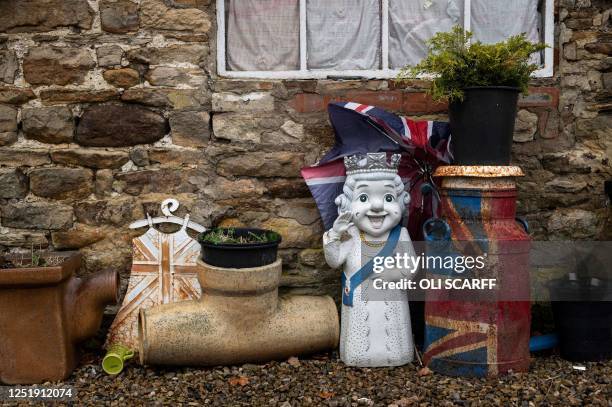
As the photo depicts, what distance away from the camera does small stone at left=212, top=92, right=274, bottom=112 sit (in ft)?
12.3

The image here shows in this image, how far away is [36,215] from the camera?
3.72 m

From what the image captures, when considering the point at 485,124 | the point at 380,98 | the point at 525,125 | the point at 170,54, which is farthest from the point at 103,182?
the point at 525,125

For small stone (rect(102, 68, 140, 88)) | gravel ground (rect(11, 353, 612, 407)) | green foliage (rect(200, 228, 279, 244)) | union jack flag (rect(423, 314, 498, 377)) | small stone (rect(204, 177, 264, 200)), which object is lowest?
gravel ground (rect(11, 353, 612, 407))

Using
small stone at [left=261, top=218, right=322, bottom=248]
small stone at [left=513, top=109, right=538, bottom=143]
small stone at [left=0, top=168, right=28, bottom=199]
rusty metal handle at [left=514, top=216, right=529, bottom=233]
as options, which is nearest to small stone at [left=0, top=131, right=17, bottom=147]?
small stone at [left=0, top=168, right=28, bottom=199]

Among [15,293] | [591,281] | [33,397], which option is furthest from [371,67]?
[33,397]

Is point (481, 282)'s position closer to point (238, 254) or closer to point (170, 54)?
point (238, 254)

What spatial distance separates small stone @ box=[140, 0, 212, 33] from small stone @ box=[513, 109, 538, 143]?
2125mm

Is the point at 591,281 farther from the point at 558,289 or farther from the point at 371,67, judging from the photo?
the point at 371,67

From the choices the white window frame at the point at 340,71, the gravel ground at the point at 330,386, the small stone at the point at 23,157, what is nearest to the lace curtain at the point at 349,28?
the white window frame at the point at 340,71

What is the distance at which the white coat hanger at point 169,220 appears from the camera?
12.3 feet

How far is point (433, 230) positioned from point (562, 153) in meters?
1.29

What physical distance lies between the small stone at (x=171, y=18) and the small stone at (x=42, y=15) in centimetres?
36

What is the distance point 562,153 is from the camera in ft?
12.8

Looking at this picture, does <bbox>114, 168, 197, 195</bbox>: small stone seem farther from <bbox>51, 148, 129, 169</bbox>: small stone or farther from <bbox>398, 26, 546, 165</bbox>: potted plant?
<bbox>398, 26, 546, 165</bbox>: potted plant
